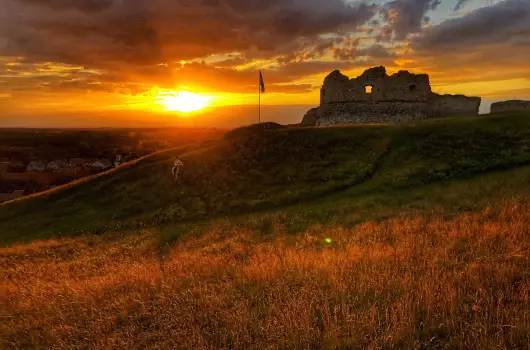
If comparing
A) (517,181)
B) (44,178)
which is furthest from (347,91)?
(44,178)

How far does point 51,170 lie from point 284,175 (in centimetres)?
10139

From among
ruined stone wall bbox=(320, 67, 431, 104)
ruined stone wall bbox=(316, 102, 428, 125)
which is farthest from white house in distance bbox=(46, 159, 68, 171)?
ruined stone wall bbox=(320, 67, 431, 104)

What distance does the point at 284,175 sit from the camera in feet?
107

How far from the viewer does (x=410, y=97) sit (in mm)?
51812

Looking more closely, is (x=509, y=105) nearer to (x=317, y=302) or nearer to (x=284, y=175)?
(x=284, y=175)

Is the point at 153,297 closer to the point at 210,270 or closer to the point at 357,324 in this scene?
the point at 210,270

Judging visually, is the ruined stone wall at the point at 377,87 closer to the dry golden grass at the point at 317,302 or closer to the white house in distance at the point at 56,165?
the dry golden grass at the point at 317,302

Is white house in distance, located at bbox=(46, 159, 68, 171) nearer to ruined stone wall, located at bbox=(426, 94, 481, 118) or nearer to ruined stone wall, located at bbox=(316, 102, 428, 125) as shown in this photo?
ruined stone wall, located at bbox=(316, 102, 428, 125)

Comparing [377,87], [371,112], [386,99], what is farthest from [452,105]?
[371,112]

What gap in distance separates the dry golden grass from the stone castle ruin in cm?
4347

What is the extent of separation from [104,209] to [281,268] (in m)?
29.8

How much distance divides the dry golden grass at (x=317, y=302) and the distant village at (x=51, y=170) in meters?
68.9

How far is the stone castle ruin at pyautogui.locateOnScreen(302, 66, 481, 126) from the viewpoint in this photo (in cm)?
5122

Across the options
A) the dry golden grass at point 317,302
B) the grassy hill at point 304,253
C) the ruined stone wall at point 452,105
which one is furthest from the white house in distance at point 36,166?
the dry golden grass at point 317,302
